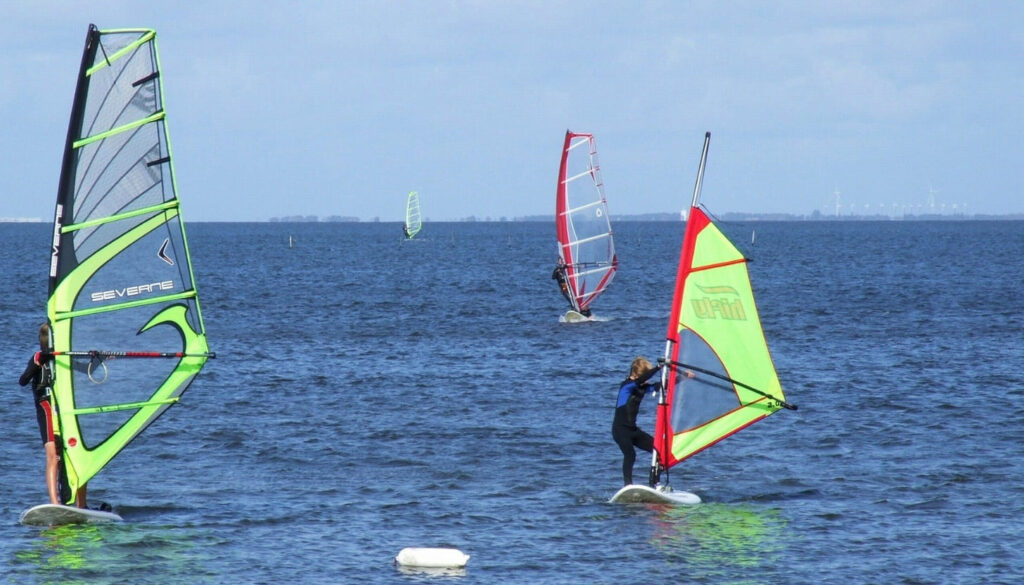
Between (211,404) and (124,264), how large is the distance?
10951 mm

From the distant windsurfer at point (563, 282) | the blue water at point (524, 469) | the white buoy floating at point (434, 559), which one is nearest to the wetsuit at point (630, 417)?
the blue water at point (524, 469)

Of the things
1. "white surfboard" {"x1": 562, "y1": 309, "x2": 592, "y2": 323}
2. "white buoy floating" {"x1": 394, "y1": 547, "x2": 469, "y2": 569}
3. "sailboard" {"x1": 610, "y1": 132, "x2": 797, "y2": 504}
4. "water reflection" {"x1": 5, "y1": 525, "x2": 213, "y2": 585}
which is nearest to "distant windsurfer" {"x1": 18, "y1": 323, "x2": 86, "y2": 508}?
"water reflection" {"x1": 5, "y1": 525, "x2": 213, "y2": 585}

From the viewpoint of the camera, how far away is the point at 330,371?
30.2 meters

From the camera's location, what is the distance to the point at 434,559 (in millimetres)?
13750

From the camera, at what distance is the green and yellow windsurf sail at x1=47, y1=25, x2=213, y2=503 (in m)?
14.1

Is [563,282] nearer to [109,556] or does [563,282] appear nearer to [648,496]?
[648,496]

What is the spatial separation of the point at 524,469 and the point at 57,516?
264 inches

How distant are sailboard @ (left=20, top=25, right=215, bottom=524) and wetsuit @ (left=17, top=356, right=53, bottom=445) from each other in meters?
0.09

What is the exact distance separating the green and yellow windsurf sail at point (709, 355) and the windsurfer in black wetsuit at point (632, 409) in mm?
291

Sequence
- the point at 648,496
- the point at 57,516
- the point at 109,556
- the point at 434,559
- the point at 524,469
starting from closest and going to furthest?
the point at 434,559
the point at 109,556
the point at 57,516
the point at 648,496
the point at 524,469

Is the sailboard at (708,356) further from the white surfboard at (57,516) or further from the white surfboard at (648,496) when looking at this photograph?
the white surfboard at (57,516)

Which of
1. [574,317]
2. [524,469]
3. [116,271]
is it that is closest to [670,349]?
[524,469]

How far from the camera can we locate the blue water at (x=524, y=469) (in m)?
14.1

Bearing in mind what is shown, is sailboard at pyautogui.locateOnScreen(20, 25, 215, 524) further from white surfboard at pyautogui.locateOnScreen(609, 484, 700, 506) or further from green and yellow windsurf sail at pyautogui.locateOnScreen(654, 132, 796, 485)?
green and yellow windsurf sail at pyautogui.locateOnScreen(654, 132, 796, 485)
